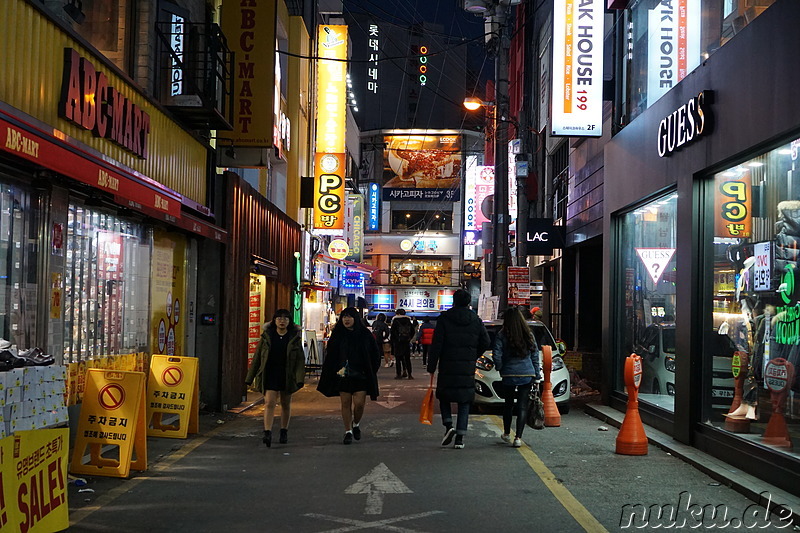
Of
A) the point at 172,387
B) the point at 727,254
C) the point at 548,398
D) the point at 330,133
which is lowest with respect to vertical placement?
the point at 548,398

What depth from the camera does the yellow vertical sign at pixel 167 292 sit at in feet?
43.5

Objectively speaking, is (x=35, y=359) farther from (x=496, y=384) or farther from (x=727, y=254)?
(x=496, y=384)

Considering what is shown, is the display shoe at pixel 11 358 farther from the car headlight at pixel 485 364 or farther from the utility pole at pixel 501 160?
the utility pole at pixel 501 160

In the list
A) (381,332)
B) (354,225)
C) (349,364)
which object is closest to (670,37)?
(349,364)

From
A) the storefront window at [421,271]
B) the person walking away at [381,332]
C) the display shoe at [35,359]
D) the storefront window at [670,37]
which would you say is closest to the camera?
the display shoe at [35,359]

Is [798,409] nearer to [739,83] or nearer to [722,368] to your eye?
[722,368]

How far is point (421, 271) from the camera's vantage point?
64.5 m

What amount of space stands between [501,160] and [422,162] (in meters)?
47.4

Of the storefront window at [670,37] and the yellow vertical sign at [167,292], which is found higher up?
the storefront window at [670,37]

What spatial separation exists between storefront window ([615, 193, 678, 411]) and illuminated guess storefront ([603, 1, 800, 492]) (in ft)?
0.14

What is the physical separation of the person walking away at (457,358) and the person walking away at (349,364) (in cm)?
97

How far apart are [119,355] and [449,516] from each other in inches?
246

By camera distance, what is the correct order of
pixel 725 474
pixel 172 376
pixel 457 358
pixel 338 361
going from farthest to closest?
pixel 338 361, pixel 172 376, pixel 457 358, pixel 725 474

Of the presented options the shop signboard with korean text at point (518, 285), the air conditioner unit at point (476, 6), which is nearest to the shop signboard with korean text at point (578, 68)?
the shop signboard with korean text at point (518, 285)
